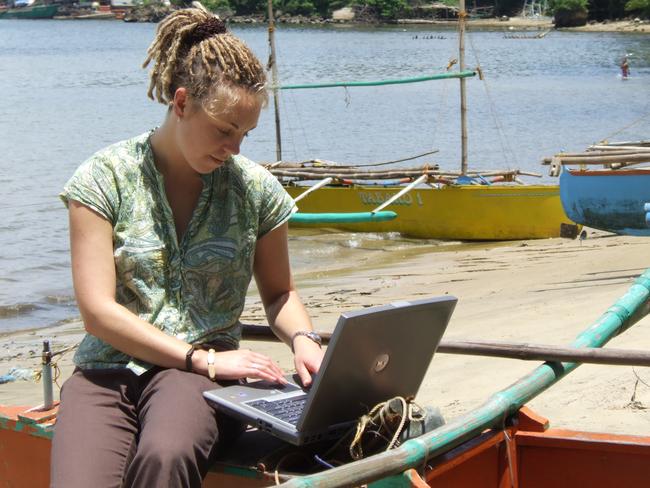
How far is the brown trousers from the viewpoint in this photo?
8.13ft

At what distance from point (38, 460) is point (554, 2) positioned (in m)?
82.4

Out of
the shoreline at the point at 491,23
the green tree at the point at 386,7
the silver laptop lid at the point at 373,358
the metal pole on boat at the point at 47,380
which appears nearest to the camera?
the silver laptop lid at the point at 373,358

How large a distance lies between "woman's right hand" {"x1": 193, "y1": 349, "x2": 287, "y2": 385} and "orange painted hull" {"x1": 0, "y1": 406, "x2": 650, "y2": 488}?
58 cm

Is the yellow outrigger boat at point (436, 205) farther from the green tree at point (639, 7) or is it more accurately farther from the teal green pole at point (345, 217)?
the green tree at point (639, 7)

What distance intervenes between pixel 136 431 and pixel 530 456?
1.18 metres

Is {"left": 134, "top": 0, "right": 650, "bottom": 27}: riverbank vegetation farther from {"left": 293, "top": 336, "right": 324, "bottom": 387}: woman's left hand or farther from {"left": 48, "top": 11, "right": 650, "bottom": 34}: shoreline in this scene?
{"left": 293, "top": 336, "right": 324, "bottom": 387}: woman's left hand

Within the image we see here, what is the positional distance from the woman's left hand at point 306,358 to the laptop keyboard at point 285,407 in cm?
11

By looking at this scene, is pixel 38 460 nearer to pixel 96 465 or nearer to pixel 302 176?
pixel 96 465

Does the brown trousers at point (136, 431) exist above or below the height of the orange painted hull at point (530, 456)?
above

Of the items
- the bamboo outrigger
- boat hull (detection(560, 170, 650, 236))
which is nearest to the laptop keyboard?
the bamboo outrigger

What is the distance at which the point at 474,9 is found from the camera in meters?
84.8

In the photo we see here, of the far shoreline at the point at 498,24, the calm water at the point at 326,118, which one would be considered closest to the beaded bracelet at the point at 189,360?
the calm water at the point at 326,118

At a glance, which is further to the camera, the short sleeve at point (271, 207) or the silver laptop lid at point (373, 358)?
the short sleeve at point (271, 207)

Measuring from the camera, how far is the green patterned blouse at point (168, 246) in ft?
9.25
